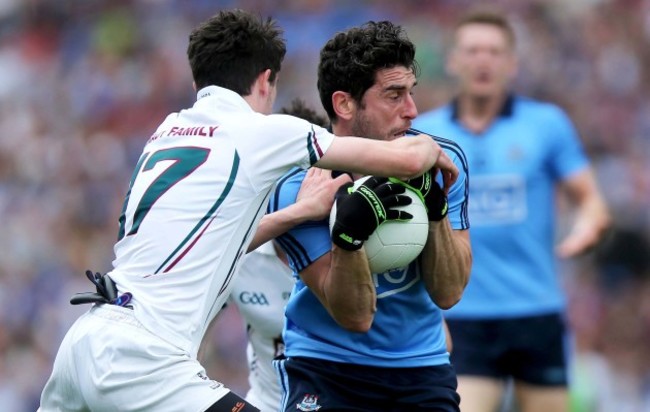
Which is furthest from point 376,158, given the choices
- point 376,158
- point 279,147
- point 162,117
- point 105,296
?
point 162,117

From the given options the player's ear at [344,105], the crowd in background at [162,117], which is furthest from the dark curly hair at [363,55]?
the crowd in background at [162,117]

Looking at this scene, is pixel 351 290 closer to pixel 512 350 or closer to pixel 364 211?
pixel 364 211

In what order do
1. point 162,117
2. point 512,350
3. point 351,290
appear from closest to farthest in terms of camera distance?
1. point 351,290
2. point 512,350
3. point 162,117

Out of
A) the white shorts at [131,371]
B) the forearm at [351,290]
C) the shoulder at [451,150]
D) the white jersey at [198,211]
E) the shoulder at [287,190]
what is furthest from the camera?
the shoulder at [287,190]

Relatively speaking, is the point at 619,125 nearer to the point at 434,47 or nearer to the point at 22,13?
the point at 434,47

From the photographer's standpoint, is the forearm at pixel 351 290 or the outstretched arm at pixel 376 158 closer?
the outstretched arm at pixel 376 158

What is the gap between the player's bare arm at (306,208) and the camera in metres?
5.46

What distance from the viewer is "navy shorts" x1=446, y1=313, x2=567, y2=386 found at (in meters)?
7.59

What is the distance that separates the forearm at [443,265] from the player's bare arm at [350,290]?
0.25m

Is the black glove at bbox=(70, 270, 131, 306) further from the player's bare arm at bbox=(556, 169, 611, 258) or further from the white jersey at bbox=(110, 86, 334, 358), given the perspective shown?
the player's bare arm at bbox=(556, 169, 611, 258)

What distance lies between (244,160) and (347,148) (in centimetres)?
39

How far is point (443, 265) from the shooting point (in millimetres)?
5426

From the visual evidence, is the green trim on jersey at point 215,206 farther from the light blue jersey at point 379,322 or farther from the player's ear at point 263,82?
the light blue jersey at point 379,322

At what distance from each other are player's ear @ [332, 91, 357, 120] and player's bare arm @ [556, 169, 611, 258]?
2.41m
